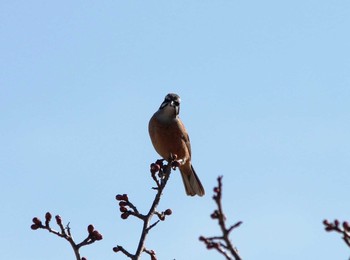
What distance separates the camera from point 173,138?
9.93m

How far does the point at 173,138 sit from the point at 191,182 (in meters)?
0.81

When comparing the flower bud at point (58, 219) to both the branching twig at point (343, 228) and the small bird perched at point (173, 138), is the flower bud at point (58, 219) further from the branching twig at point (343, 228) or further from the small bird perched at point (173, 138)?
the small bird perched at point (173, 138)

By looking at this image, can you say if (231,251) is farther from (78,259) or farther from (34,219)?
(34,219)

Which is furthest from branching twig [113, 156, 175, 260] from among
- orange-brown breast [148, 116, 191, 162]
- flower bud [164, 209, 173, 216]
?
orange-brown breast [148, 116, 191, 162]

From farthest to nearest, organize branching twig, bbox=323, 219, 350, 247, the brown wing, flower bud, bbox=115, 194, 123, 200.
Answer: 1. the brown wing
2. flower bud, bbox=115, 194, 123, 200
3. branching twig, bbox=323, 219, 350, 247

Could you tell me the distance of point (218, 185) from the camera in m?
3.11

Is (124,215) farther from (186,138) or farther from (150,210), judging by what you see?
(186,138)

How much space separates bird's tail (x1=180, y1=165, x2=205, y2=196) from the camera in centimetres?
1025

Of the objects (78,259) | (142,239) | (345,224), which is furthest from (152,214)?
(345,224)

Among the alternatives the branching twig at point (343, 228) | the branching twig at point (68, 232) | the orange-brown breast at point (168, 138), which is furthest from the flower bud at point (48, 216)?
the orange-brown breast at point (168, 138)

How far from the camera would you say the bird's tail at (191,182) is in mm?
10255

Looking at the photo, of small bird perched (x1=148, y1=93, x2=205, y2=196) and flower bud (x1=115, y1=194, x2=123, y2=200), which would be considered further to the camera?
small bird perched (x1=148, y1=93, x2=205, y2=196)

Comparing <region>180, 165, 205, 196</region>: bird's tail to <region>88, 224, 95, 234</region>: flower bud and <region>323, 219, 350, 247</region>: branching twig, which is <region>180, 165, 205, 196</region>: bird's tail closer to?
<region>88, 224, 95, 234</region>: flower bud

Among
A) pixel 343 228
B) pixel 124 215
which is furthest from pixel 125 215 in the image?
pixel 343 228
